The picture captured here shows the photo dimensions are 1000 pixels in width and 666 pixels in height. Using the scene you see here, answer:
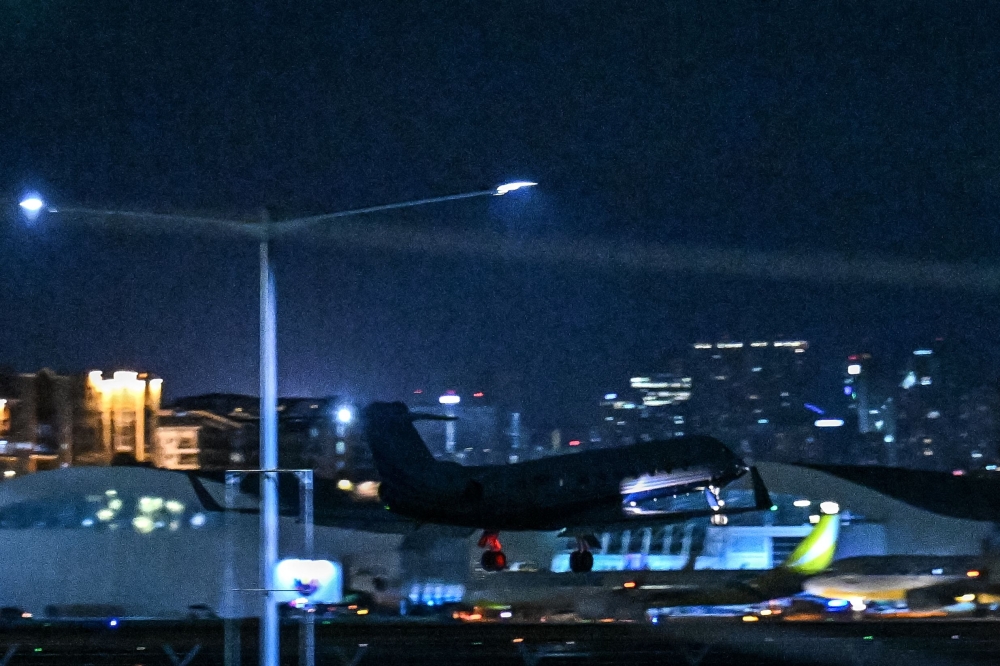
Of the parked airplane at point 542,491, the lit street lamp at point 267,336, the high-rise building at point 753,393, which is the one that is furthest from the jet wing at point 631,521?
the high-rise building at point 753,393

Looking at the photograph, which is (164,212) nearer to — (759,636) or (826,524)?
(759,636)

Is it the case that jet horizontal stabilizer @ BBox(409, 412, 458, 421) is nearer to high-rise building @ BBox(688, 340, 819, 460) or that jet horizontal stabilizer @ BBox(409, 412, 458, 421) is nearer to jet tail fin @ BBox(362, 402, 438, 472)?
jet tail fin @ BBox(362, 402, 438, 472)

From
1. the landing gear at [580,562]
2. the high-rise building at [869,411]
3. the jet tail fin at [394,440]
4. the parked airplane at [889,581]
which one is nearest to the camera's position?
the parked airplane at [889,581]

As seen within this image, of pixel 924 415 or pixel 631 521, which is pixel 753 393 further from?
pixel 631 521

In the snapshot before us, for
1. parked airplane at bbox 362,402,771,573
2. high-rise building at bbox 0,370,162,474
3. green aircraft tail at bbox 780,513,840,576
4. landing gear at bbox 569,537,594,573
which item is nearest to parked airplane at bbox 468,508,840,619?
green aircraft tail at bbox 780,513,840,576

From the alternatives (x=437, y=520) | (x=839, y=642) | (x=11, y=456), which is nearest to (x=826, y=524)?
(x=437, y=520)

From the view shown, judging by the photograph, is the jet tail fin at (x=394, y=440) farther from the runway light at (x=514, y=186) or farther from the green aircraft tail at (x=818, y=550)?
the runway light at (x=514, y=186)

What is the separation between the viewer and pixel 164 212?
15711 mm

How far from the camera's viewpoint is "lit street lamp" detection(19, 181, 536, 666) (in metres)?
15.4

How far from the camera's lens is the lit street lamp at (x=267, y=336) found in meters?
15.4

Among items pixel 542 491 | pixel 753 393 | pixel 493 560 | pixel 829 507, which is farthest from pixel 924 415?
pixel 493 560

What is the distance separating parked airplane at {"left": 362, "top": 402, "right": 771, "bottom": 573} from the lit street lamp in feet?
92.0

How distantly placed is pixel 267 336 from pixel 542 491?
30.0 m

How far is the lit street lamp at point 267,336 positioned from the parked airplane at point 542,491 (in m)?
28.1
